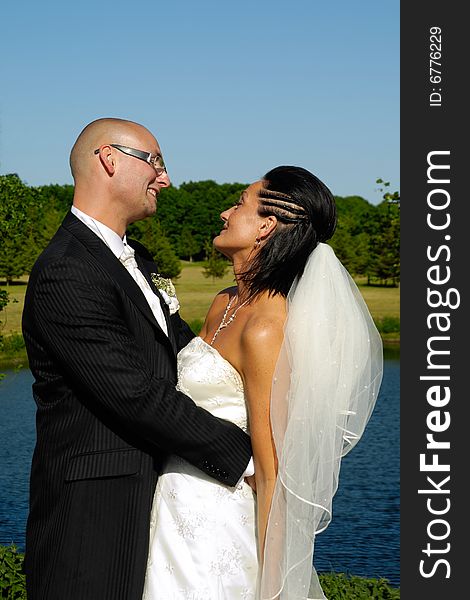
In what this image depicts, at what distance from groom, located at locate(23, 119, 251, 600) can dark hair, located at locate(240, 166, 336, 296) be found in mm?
459

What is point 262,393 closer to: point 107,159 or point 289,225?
point 289,225

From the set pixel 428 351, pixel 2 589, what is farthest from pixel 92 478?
pixel 428 351

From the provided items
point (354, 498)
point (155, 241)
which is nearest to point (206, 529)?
point (354, 498)

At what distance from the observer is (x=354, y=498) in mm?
15508

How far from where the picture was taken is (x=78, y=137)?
3.77 metres

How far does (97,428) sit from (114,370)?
0.92 ft

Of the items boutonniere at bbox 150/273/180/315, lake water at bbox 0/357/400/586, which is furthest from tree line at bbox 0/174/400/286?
boutonniere at bbox 150/273/180/315

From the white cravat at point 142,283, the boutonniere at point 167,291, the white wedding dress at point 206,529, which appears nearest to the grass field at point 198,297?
the boutonniere at point 167,291

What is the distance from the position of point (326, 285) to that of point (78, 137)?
115 centimetres

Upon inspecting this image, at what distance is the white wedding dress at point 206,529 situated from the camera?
3.61 meters

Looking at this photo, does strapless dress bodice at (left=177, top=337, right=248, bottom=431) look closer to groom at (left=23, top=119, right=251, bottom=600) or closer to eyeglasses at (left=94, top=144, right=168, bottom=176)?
groom at (left=23, top=119, right=251, bottom=600)

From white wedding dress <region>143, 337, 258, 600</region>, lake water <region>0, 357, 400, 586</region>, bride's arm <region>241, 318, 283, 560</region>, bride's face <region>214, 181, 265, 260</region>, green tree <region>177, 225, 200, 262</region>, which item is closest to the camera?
bride's arm <region>241, 318, 283, 560</region>

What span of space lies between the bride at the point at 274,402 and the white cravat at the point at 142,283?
196mm

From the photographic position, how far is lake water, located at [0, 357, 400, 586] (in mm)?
12227
